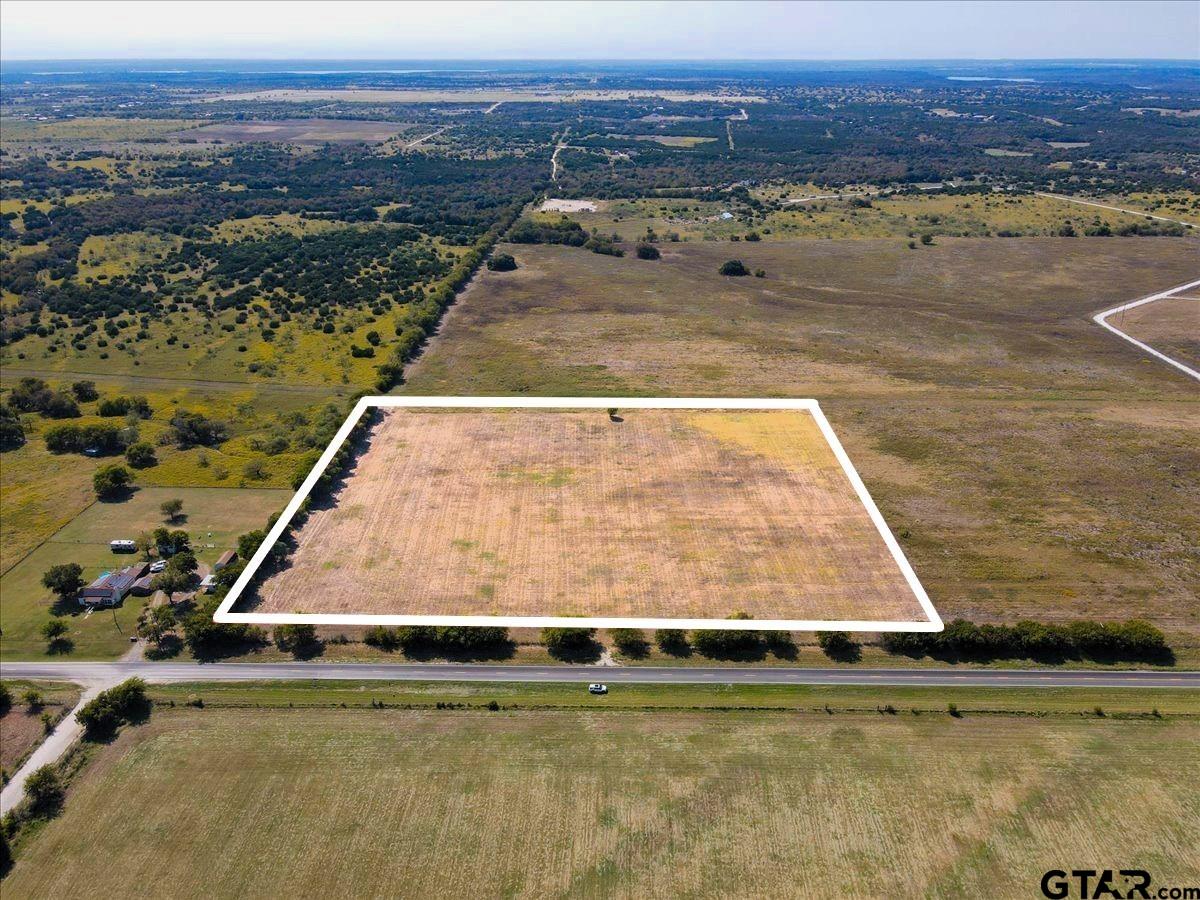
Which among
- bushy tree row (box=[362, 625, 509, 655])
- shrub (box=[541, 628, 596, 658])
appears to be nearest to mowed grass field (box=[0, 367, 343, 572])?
bushy tree row (box=[362, 625, 509, 655])

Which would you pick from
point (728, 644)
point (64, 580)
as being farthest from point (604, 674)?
point (64, 580)

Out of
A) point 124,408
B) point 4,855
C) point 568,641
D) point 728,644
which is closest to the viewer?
point 4,855

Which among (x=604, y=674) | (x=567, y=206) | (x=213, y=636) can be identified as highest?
(x=567, y=206)

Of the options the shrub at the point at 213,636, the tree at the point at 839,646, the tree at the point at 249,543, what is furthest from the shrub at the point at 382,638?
the tree at the point at 839,646

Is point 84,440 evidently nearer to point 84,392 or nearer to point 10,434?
point 10,434

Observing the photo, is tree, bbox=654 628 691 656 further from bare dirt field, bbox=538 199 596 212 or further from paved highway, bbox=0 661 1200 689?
bare dirt field, bbox=538 199 596 212

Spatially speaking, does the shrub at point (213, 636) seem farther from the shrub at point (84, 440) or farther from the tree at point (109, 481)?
the shrub at point (84, 440)
